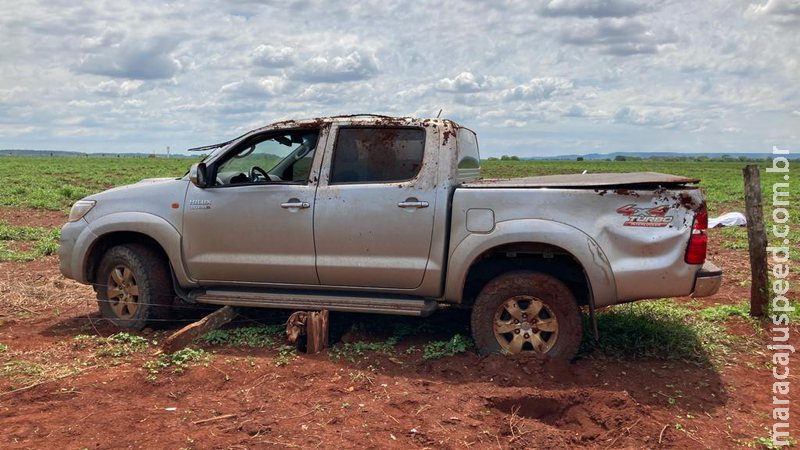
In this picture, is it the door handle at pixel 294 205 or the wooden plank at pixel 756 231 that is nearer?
the door handle at pixel 294 205

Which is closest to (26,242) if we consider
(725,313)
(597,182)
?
(597,182)

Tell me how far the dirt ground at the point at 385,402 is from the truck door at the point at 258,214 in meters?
0.74

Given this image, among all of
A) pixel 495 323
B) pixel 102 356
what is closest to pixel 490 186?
pixel 495 323

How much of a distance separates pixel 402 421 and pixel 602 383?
164cm

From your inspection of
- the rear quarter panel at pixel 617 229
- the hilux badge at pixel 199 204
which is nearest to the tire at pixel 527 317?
the rear quarter panel at pixel 617 229

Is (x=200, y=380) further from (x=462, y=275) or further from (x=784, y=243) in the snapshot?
(x=784, y=243)

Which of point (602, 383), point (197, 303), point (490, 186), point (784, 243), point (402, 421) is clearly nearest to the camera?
point (402, 421)

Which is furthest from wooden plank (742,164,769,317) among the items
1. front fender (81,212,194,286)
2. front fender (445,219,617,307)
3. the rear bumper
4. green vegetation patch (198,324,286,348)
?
front fender (81,212,194,286)

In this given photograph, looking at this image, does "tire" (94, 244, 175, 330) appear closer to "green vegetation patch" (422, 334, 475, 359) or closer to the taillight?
"green vegetation patch" (422, 334, 475, 359)

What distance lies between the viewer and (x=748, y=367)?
207 inches

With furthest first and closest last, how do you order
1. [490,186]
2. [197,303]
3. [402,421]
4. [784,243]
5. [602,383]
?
[784,243] < [197,303] < [490,186] < [602,383] < [402,421]

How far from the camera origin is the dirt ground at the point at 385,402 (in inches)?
158

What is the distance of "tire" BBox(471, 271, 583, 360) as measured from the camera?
512cm

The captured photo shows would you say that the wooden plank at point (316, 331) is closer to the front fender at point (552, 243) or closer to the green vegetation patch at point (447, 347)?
the green vegetation patch at point (447, 347)
